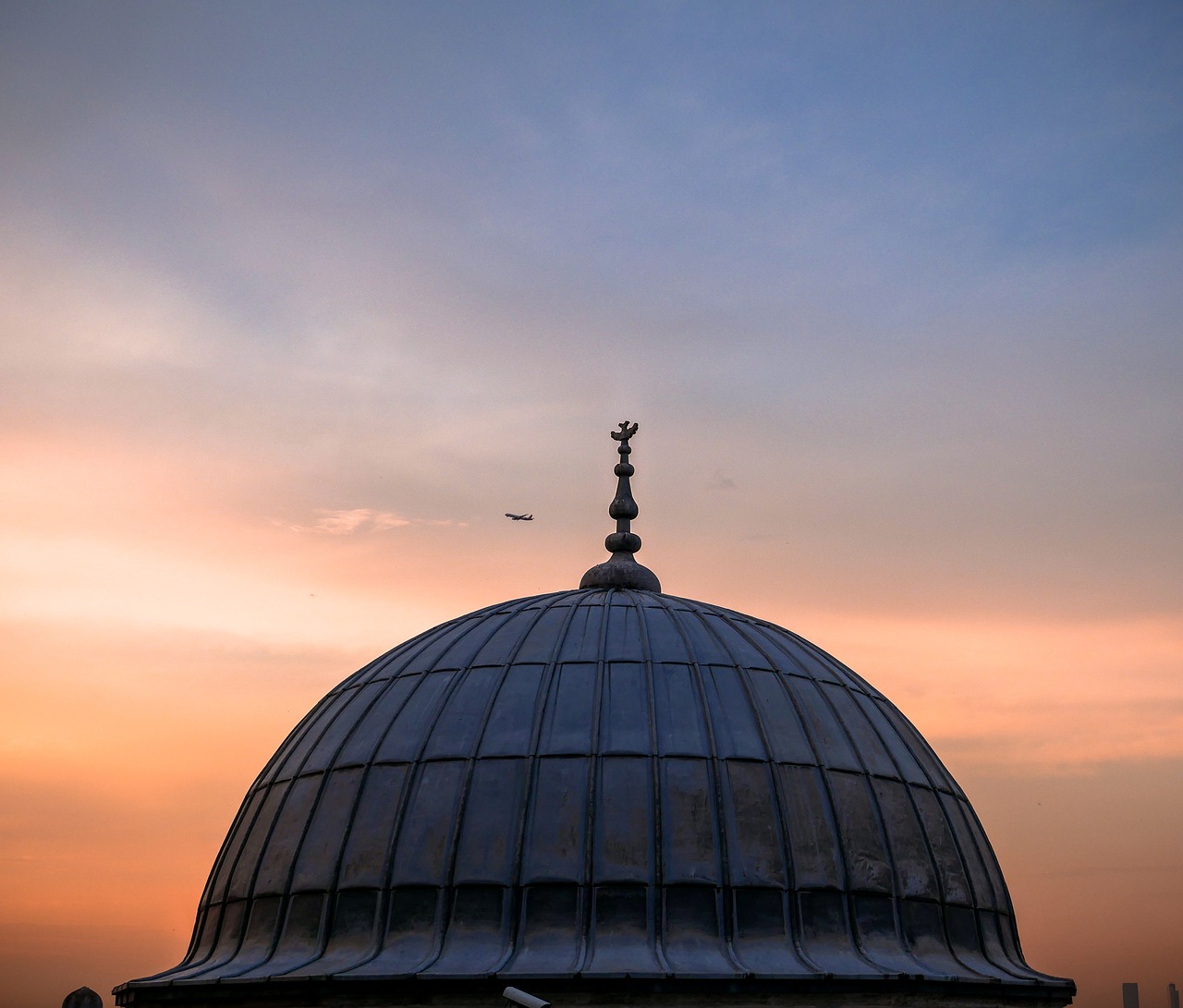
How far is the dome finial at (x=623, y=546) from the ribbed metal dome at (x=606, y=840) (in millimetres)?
3300

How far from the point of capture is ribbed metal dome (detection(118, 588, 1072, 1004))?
22.7 meters

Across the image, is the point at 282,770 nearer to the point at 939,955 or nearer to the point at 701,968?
the point at 701,968

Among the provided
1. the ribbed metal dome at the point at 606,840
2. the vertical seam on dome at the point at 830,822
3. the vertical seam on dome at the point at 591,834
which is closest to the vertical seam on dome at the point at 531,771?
the ribbed metal dome at the point at 606,840

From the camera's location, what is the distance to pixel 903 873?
24.8 meters

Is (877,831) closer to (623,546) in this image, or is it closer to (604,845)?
(604,845)

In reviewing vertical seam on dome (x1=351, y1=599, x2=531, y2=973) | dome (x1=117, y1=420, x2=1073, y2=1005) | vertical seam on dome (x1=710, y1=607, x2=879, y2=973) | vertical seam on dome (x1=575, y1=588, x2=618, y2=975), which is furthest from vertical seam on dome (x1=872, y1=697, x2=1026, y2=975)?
vertical seam on dome (x1=351, y1=599, x2=531, y2=973)

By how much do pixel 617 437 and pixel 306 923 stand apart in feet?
42.2

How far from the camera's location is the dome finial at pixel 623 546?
103 ft

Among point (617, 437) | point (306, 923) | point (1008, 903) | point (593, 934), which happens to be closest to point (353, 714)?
point (306, 923)

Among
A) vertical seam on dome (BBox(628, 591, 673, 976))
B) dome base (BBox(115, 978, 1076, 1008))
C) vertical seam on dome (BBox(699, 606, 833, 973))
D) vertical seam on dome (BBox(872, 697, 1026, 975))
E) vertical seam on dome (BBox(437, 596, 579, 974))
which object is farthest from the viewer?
vertical seam on dome (BBox(872, 697, 1026, 975))

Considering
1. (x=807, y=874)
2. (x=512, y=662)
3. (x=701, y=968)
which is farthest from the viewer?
(x=512, y=662)

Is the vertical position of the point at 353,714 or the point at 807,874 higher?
the point at 353,714

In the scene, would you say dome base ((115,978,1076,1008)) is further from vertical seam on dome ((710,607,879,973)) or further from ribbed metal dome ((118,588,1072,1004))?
vertical seam on dome ((710,607,879,973))

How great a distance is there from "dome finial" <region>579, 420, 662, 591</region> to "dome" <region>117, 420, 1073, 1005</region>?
129 inches
